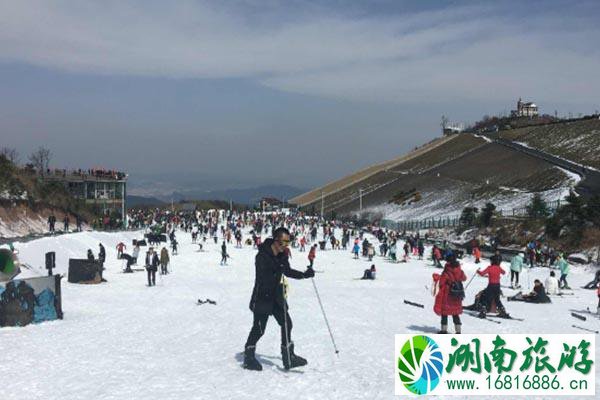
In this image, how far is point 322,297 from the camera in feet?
61.3

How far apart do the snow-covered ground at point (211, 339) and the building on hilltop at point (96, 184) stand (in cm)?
5019

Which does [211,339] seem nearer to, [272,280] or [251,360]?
[251,360]

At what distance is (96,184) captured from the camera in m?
72.6

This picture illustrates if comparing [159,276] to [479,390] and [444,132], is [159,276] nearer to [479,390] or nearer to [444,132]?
[479,390]

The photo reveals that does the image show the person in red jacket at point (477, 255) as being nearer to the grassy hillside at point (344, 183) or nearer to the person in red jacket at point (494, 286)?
the person in red jacket at point (494, 286)

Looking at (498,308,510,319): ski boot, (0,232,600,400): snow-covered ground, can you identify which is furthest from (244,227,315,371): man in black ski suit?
(498,308,510,319): ski boot

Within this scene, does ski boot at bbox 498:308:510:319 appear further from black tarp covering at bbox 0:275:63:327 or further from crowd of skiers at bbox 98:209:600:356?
black tarp covering at bbox 0:275:63:327

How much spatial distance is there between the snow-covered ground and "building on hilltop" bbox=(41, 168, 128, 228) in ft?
165

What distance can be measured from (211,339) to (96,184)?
213 feet

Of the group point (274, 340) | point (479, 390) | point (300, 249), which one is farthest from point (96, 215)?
point (479, 390)

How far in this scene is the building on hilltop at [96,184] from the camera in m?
70.2

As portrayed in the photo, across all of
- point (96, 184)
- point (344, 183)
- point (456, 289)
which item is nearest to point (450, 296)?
point (456, 289)

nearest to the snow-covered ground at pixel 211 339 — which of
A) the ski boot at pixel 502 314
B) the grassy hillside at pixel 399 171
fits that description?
the ski boot at pixel 502 314

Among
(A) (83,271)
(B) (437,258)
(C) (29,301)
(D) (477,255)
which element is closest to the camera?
(C) (29,301)
